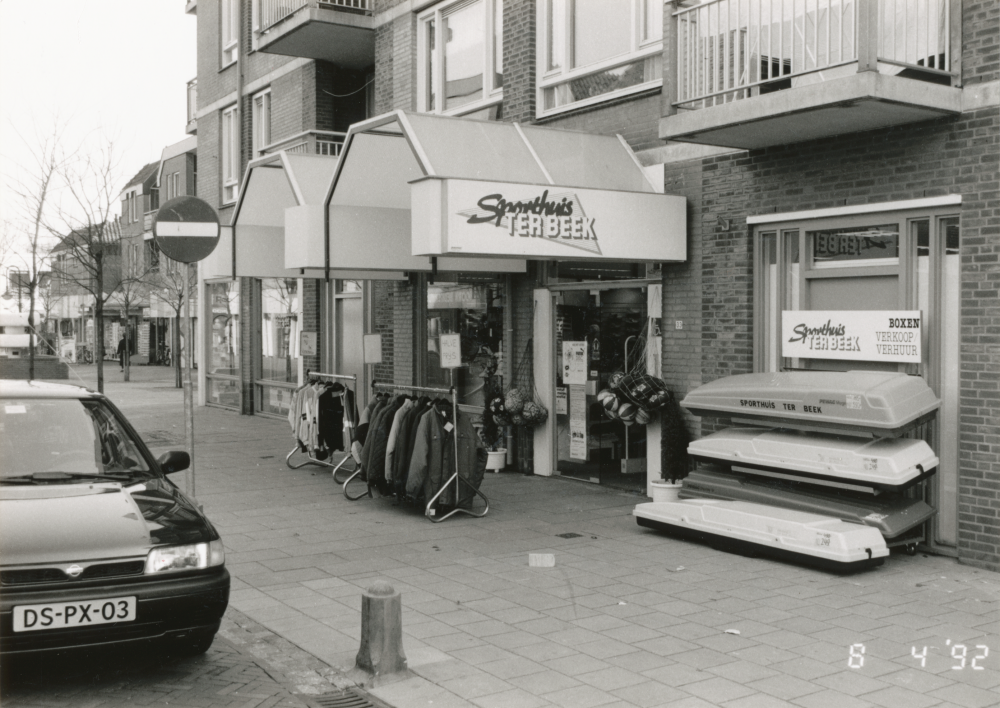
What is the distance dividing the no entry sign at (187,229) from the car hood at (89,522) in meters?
3.36

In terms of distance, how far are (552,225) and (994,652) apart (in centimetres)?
514

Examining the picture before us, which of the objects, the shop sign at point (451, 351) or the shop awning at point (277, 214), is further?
the shop sign at point (451, 351)

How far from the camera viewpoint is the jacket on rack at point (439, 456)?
9.57m

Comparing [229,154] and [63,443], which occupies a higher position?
[229,154]

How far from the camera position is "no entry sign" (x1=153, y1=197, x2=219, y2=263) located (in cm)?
853

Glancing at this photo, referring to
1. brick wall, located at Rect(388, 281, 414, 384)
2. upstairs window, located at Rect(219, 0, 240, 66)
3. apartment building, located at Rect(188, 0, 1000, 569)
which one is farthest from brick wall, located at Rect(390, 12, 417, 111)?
upstairs window, located at Rect(219, 0, 240, 66)

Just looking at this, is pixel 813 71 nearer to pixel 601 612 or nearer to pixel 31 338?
pixel 601 612

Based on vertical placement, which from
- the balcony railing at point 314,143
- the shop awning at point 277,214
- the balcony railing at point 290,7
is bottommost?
the shop awning at point 277,214

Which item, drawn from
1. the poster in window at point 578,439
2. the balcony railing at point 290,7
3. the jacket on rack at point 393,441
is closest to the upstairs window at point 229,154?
the balcony railing at point 290,7

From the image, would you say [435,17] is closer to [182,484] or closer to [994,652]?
[182,484]

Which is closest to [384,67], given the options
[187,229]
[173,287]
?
[187,229]

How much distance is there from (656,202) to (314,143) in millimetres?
8854

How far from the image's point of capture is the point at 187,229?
863cm

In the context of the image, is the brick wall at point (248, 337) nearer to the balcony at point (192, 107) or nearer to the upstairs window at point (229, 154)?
the upstairs window at point (229, 154)
